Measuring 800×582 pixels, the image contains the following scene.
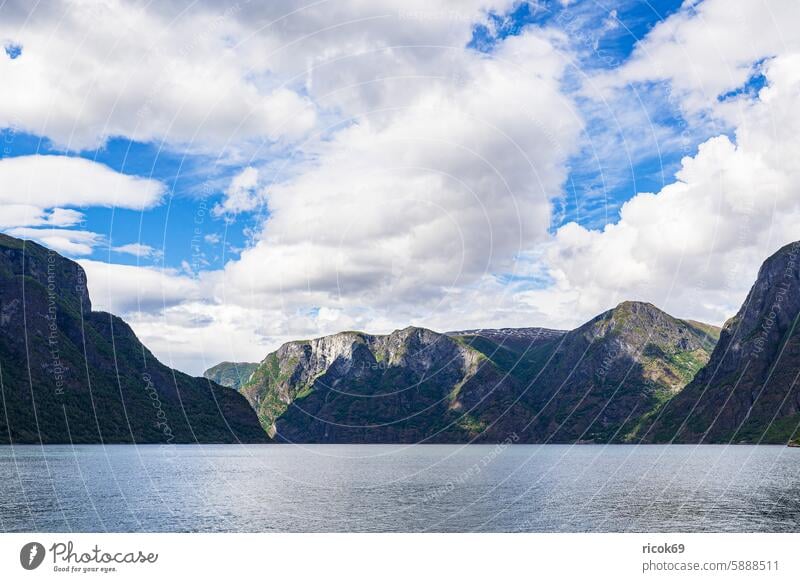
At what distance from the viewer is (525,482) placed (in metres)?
158
